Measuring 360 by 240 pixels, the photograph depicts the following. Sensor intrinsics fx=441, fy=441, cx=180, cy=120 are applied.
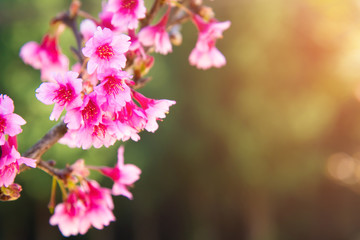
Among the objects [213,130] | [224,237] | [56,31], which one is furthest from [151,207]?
[56,31]

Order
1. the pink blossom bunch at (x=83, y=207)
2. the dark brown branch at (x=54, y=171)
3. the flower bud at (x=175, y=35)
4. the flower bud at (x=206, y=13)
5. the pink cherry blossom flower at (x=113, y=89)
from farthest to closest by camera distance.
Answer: the flower bud at (x=175, y=35), the flower bud at (x=206, y=13), the pink blossom bunch at (x=83, y=207), the dark brown branch at (x=54, y=171), the pink cherry blossom flower at (x=113, y=89)

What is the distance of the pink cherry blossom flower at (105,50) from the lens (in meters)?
0.96

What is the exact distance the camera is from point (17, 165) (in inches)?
40.8

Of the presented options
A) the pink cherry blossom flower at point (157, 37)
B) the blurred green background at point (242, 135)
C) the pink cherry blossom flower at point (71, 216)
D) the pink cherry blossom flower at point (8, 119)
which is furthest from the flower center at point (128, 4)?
the blurred green background at point (242, 135)

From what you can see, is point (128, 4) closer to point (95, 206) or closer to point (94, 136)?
point (94, 136)

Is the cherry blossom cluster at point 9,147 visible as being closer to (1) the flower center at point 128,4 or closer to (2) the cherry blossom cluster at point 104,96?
(2) the cherry blossom cluster at point 104,96

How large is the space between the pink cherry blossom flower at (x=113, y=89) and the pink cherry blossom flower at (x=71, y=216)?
1.72 feet

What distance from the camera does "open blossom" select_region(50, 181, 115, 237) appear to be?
137cm

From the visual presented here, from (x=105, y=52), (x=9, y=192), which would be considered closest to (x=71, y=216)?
(x=9, y=192)

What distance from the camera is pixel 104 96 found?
3.09ft

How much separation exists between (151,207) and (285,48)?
669 cm

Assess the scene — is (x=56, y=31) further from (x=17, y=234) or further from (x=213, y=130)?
(x=17, y=234)

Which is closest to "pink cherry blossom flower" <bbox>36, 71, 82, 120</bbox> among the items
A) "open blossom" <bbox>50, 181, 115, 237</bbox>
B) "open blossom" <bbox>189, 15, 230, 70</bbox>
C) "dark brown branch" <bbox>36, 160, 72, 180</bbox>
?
"dark brown branch" <bbox>36, 160, 72, 180</bbox>

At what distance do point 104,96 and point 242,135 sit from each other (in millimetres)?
11010
